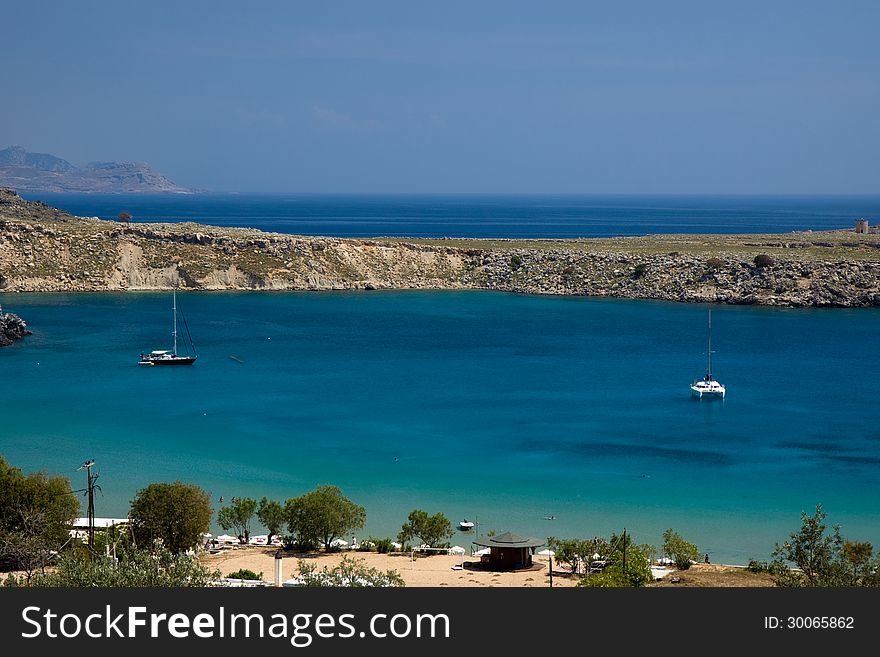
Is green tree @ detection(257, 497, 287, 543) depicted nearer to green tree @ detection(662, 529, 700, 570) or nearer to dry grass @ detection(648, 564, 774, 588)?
green tree @ detection(662, 529, 700, 570)

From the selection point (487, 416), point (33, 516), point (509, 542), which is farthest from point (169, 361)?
point (509, 542)

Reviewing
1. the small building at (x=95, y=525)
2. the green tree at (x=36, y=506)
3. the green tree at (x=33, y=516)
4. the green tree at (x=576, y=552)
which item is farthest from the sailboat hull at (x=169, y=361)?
the green tree at (x=576, y=552)

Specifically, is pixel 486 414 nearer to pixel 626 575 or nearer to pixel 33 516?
pixel 33 516

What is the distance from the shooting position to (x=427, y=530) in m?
32.6

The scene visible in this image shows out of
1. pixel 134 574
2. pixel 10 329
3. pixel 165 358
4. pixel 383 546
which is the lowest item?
pixel 383 546

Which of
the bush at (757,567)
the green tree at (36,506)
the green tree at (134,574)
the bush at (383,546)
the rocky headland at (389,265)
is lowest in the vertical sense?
the bush at (383,546)

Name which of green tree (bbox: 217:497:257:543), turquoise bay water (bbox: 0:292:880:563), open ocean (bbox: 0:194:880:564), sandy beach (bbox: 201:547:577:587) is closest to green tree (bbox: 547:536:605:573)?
sandy beach (bbox: 201:547:577:587)

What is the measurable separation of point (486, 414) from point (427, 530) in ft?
59.5

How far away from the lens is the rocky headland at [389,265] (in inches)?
3740

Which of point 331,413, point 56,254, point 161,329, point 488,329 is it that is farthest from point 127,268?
point 331,413

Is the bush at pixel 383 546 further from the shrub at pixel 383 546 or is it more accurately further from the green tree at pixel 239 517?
the green tree at pixel 239 517

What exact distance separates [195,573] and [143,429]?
2784 cm

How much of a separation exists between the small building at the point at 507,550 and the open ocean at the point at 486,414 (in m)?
4.10

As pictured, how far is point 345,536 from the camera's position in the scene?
33594mm
